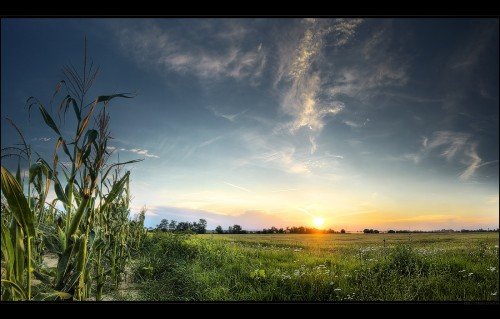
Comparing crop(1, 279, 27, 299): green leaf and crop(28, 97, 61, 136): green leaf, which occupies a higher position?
crop(28, 97, 61, 136): green leaf

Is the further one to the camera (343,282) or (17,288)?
(343,282)

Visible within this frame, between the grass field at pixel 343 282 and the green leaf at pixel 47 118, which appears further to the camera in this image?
the grass field at pixel 343 282

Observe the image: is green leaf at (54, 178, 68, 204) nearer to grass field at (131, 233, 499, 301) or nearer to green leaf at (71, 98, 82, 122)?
green leaf at (71, 98, 82, 122)

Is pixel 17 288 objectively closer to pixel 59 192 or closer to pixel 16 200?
pixel 16 200

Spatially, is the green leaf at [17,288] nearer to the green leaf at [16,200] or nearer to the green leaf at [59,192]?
the green leaf at [16,200]

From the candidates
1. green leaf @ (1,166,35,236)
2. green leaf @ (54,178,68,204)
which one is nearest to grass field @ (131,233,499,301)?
green leaf @ (54,178,68,204)

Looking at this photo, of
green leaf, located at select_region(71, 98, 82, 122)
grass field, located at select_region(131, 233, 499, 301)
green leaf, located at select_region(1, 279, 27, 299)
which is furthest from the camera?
grass field, located at select_region(131, 233, 499, 301)

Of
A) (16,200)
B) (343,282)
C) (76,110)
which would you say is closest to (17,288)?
(16,200)

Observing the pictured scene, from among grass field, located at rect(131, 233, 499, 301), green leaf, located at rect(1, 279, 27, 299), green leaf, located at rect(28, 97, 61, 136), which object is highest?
green leaf, located at rect(28, 97, 61, 136)

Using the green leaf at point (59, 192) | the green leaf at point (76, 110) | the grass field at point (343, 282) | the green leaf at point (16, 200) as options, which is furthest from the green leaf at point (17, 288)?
the grass field at point (343, 282)

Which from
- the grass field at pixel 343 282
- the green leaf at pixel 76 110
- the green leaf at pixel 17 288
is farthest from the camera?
the grass field at pixel 343 282
